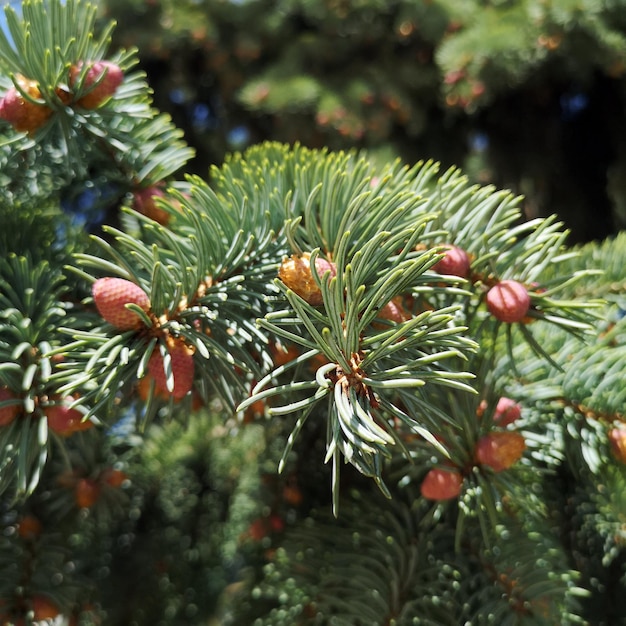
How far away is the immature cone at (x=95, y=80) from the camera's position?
0.38m

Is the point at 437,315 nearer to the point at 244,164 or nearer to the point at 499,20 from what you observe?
the point at 244,164

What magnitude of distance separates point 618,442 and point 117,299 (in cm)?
31

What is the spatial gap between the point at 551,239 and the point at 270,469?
374 millimetres

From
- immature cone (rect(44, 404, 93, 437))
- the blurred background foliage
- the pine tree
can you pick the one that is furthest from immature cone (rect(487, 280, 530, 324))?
the blurred background foliage

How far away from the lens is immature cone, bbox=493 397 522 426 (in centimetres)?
39

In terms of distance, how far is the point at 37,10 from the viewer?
1.24 ft

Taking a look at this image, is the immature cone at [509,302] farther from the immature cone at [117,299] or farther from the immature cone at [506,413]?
the immature cone at [117,299]

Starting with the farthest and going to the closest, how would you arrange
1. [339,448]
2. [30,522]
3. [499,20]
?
[499,20], [30,522], [339,448]

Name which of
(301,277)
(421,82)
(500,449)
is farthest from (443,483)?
(421,82)

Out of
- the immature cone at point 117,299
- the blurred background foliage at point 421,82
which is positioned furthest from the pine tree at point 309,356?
the blurred background foliage at point 421,82

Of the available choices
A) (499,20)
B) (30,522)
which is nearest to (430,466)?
(30,522)

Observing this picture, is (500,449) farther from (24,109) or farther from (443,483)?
(24,109)

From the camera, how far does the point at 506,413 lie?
39 centimetres

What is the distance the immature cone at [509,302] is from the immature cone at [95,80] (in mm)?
259
